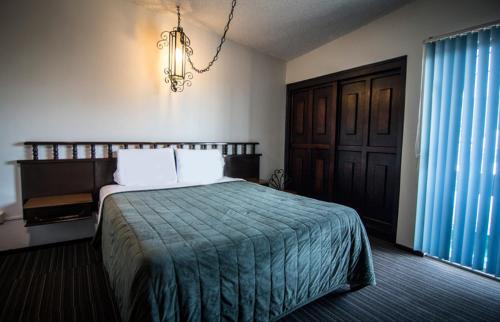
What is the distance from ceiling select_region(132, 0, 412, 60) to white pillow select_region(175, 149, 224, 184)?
1.58 meters

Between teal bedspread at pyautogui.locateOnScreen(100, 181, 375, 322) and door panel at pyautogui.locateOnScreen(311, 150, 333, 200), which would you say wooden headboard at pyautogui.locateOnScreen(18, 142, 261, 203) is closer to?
teal bedspread at pyautogui.locateOnScreen(100, 181, 375, 322)

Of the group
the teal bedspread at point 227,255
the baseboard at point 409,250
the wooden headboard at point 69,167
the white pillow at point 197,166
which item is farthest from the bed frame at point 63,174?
the baseboard at point 409,250

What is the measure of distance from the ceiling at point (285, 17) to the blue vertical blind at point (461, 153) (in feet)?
2.59

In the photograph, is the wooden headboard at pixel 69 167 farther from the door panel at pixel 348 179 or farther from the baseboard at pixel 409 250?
the baseboard at pixel 409 250

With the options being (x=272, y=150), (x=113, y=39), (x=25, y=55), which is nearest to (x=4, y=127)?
(x=25, y=55)

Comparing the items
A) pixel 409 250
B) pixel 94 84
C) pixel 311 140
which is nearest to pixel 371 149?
pixel 311 140

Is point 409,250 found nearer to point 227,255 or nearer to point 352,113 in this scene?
point 352,113

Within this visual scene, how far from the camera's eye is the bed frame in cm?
229

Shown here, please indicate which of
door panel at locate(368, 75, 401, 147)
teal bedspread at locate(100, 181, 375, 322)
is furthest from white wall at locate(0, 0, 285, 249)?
door panel at locate(368, 75, 401, 147)

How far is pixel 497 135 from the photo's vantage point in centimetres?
202

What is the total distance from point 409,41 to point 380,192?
1.62 meters

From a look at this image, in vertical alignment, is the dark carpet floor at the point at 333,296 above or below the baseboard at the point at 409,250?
below

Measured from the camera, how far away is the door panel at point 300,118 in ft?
12.5

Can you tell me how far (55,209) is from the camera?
2.27m
